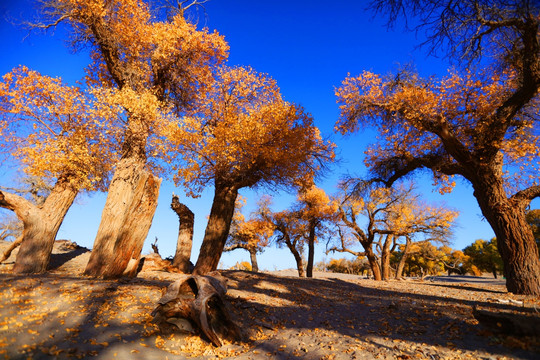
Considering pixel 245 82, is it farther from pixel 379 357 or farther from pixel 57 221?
pixel 379 357

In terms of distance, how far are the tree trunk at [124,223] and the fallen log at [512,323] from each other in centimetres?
950

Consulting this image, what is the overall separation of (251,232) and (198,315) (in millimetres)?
20153

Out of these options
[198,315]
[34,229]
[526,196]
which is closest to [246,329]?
[198,315]

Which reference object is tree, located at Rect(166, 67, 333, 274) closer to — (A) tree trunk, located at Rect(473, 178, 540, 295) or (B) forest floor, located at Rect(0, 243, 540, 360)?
(B) forest floor, located at Rect(0, 243, 540, 360)

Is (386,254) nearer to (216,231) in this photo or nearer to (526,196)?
(526,196)

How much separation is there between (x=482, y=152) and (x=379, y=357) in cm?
996

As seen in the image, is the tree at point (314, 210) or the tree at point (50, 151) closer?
the tree at point (50, 151)

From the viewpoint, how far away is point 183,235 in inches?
507

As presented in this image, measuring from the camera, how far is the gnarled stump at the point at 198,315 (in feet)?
16.9

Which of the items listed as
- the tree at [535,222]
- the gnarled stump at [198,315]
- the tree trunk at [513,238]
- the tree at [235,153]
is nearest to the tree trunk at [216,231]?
the tree at [235,153]

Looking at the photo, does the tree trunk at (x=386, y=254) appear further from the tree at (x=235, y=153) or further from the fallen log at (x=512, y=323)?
the fallen log at (x=512, y=323)

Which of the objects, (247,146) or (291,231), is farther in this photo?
(291,231)

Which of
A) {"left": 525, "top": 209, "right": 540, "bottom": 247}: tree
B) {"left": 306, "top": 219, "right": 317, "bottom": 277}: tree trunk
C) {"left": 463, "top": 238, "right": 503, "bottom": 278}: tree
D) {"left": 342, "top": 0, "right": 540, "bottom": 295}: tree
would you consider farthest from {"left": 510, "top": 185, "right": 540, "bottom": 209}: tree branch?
{"left": 463, "top": 238, "right": 503, "bottom": 278}: tree

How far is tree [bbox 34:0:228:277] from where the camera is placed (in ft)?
29.4
